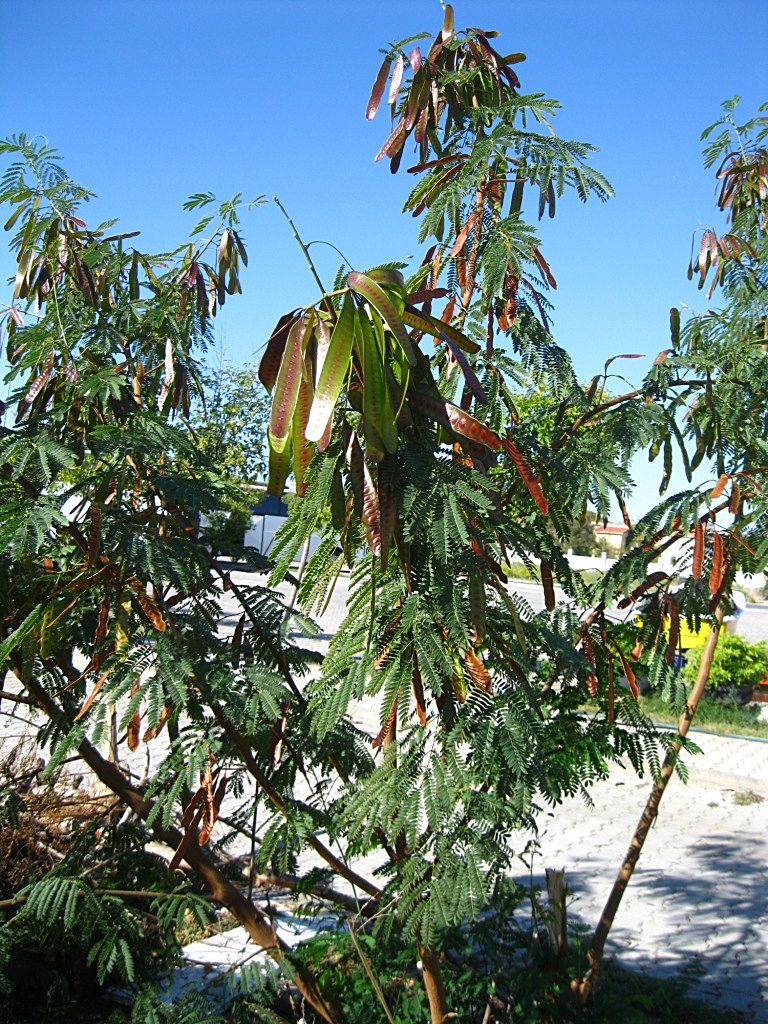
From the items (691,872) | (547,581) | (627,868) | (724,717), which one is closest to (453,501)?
(547,581)

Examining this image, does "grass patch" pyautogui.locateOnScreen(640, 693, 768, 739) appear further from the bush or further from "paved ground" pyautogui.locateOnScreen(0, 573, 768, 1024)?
"paved ground" pyautogui.locateOnScreen(0, 573, 768, 1024)

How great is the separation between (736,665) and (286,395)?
399 inches

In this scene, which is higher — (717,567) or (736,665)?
(717,567)

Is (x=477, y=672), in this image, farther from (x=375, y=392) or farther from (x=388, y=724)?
(x=375, y=392)

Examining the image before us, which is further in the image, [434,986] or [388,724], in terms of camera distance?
[434,986]

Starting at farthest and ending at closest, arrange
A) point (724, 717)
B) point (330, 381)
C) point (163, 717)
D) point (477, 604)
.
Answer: point (724, 717)
point (163, 717)
point (477, 604)
point (330, 381)

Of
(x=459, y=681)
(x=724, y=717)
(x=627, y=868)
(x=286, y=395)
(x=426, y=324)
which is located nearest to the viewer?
(x=286, y=395)

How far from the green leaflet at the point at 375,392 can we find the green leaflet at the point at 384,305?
0.14ft

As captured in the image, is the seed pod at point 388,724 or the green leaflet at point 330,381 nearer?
the green leaflet at point 330,381

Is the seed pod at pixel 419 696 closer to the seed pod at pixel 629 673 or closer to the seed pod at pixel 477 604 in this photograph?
the seed pod at pixel 477 604

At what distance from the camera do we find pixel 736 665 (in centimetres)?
1077

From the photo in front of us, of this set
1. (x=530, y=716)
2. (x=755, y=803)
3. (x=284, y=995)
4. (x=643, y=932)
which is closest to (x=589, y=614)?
(x=530, y=716)

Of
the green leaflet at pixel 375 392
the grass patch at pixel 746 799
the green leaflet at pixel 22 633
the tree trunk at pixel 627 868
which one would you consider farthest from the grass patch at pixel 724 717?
the green leaflet at pixel 375 392

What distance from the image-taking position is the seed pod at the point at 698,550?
2.69 metres
